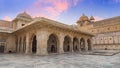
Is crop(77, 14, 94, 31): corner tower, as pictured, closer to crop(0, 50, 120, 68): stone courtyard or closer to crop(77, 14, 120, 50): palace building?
crop(77, 14, 120, 50): palace building

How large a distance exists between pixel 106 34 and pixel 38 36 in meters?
33.5

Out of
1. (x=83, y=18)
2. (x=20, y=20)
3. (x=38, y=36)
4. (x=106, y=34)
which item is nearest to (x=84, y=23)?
(x=83, y=18)

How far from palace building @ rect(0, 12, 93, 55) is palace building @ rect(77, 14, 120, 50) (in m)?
15.9

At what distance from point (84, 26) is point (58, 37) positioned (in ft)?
126

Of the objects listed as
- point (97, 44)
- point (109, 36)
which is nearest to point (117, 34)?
point (109, 36)

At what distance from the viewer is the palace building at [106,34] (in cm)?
3709

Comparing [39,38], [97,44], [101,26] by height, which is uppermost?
[101,26]

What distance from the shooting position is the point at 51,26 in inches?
544

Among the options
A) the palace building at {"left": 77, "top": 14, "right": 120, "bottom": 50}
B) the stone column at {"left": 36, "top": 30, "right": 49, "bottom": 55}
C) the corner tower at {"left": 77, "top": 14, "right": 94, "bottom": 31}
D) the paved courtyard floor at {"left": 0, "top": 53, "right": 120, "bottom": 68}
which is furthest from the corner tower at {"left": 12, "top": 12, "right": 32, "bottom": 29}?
the corner tower at {"left": 77, "top": 14, "right": 94, "bottom": 31}

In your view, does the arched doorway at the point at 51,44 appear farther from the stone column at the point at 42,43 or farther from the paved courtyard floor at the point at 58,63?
the paved courtyard floor at the point at 58,63

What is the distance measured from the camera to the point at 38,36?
43.5 ft

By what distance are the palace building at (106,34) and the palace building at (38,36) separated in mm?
15906

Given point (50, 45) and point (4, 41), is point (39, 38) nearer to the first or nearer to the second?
point (50, 45)

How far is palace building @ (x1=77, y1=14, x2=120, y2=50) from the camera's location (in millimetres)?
37094
